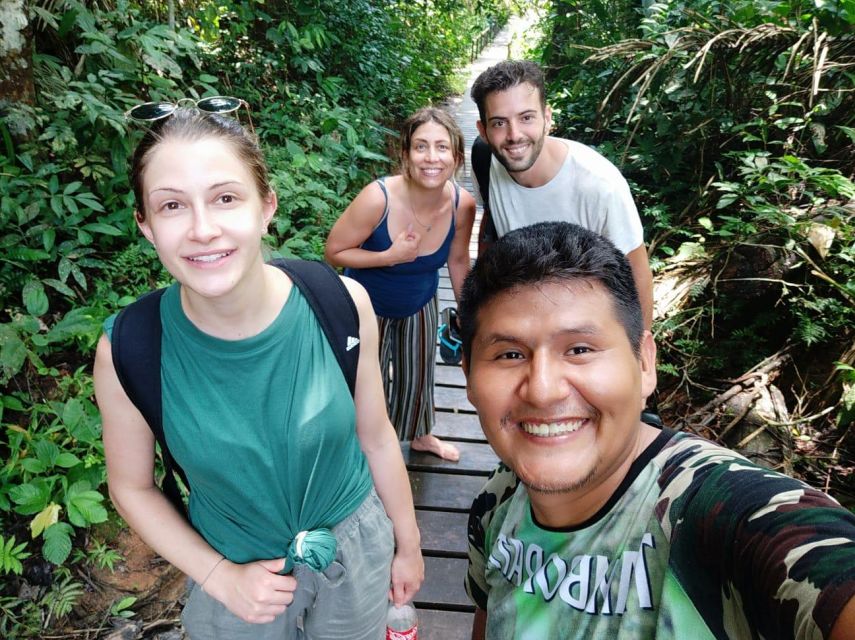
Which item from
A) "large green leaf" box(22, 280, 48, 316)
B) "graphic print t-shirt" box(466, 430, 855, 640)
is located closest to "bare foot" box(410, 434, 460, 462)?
"large green leaf" box(22, 280, 48, 316)

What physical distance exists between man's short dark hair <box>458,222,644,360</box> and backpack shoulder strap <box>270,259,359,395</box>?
0.36 meters

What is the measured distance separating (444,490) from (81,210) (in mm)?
2868

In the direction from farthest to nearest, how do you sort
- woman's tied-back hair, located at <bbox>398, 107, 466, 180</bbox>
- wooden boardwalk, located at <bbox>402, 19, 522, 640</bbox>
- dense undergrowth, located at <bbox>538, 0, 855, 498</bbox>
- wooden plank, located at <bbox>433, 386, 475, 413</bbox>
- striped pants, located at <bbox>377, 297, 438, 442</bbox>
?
wooden plank, located at <bbox>433, 386, 475, 413</bbox>
dense undergrowth, located at <bbox>538, 0, 855, 498</bbox>
striped pants, located at <bbox>377, 297, 438, 442</bbox>
woman's tied-back hair, located at <bbox>398, 107, 466, 180</bbox>
wooden boardwalk, located at <bbox>402, 19, 522, 640</bbox>

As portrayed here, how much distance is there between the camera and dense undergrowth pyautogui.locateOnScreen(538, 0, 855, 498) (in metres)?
3.24

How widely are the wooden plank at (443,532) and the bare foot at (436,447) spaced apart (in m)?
0.42

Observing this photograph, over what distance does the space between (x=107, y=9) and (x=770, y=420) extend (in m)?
5.43

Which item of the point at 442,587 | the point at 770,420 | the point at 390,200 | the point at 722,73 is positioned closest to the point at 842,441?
the point at 770,420

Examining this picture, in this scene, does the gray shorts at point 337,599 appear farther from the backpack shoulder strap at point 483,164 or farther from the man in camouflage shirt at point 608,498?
the backpack shoulder strap at point 483,164

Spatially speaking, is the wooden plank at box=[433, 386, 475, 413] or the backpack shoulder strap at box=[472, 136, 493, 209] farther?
the wooden plank at box=[433, 386, 475, 413]

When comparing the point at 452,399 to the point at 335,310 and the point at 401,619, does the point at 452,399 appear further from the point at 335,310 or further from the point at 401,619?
the point at 335,310

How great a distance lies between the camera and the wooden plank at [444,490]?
3.27 meters

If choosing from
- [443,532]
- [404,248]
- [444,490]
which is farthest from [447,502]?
[404,248]

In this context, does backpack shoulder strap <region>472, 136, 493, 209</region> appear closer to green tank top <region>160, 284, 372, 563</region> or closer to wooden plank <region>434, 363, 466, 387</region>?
green tank top <region>160, 284, 372, 563</region>

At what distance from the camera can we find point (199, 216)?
4.16 ft
